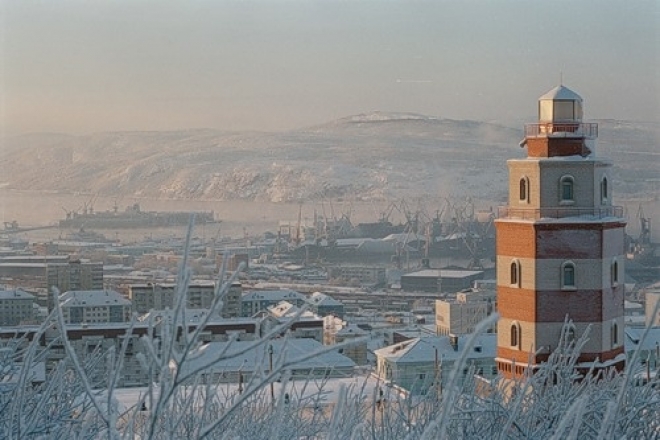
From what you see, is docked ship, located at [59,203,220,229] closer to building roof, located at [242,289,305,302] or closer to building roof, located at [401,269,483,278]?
building roof, located at [242,289,305,302]

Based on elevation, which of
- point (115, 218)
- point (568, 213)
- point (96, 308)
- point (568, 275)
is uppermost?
point (568, 213)

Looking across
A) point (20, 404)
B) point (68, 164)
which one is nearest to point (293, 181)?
point (68, 164)

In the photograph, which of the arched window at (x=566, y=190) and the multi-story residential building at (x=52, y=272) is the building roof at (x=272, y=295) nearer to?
the multi-story residential building at (x=52, y=272)

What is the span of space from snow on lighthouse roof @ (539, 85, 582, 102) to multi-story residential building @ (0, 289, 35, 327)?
9.60 feet

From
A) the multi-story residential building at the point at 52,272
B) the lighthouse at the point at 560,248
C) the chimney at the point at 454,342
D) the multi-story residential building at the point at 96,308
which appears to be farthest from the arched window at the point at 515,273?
the multi-story residential building at the point at 52,272

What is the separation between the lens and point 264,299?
662 cm

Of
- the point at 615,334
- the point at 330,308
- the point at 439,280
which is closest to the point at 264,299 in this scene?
the point at 330,308

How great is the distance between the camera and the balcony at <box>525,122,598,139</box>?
12.7 ft

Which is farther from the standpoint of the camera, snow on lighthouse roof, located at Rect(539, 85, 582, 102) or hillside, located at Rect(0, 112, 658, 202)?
hillside, located at Rect(0, 112, 658, 202)

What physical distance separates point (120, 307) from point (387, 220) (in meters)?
3.38

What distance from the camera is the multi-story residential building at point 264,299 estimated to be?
6309 millimetres

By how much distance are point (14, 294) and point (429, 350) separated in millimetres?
2593

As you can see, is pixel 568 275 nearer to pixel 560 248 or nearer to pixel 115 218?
pixel 560 248

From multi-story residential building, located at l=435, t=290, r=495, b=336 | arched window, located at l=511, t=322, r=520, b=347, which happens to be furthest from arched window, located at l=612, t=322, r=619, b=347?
multi-story residential building, located at l=435, t=290, r=495, b=336
